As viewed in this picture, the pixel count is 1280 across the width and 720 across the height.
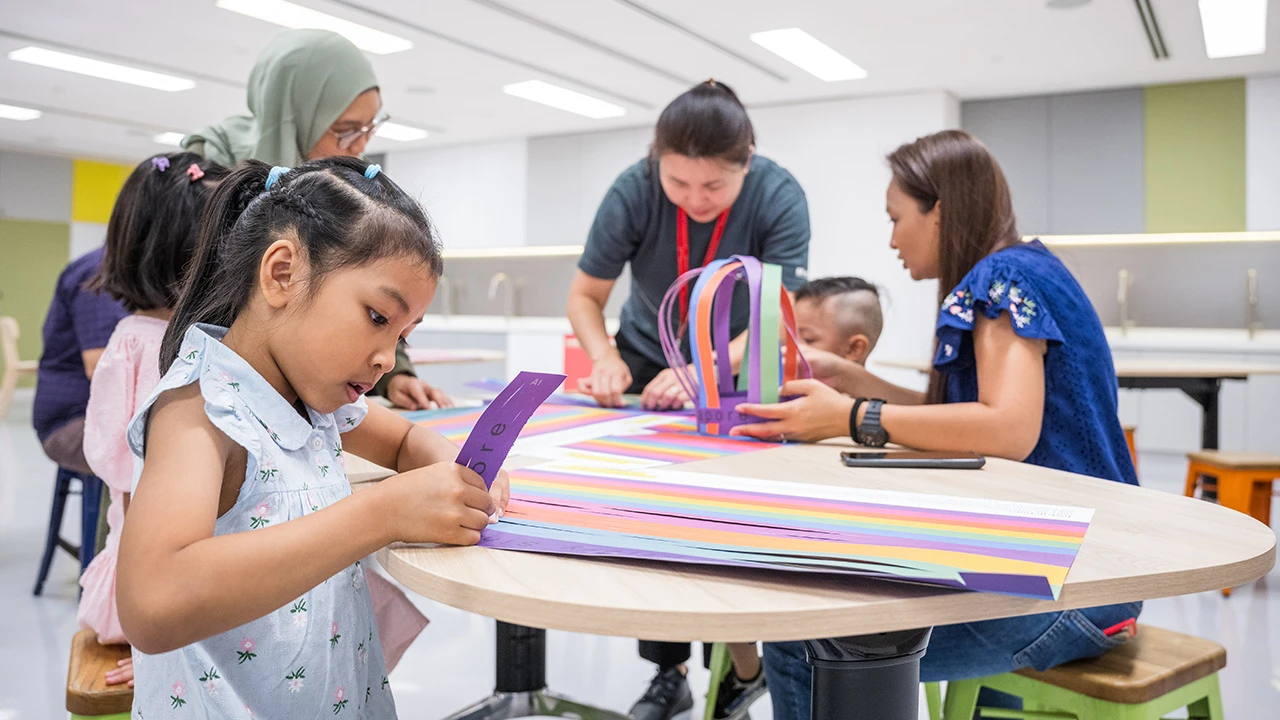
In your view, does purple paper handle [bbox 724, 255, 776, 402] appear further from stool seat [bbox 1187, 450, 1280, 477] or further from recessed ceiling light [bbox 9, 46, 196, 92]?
recessed ceiling light [bbox 9, 46, 196, 92]

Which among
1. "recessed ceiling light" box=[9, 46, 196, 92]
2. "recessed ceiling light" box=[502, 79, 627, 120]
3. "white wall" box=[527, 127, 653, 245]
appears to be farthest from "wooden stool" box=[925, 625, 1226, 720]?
"white wall" box=[527, 127, 653, 245]

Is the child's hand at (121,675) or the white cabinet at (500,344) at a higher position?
the white cabinet at (500,344)

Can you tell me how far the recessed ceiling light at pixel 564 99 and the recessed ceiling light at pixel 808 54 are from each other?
6.16ft

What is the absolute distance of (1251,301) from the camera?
690cm

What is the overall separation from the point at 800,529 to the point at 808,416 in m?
0.63

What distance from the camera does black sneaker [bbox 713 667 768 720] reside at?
6.77 ft

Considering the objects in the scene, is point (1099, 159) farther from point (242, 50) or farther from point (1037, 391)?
point (1037, 391)

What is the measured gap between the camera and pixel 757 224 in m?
2.27

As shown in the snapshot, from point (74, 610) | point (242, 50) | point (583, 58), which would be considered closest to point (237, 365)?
point (74, 610)

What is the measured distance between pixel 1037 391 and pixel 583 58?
572 cm

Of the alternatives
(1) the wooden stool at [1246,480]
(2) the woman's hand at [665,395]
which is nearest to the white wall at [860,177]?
(1) the wooden stool at [1246,480]

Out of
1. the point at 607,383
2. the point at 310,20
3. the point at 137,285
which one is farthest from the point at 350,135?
the point at 310,20

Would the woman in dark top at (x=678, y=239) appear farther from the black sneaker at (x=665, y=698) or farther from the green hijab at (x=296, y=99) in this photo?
the green hijab at (x=296, y=99)

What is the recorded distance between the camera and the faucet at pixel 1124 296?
7.22 meters
